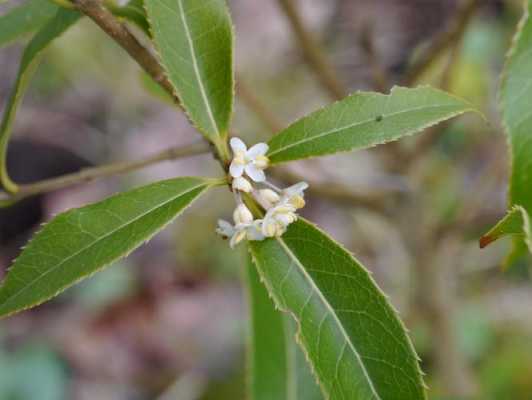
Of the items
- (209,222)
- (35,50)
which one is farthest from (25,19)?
(209,222)

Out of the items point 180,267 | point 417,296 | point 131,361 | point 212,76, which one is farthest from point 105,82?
point 212,76

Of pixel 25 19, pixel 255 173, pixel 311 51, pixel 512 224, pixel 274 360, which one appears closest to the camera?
pixel 512 224

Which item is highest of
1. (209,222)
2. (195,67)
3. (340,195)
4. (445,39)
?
(209,222)

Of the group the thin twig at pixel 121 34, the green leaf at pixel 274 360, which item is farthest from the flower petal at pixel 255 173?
the green leaf at pixel 274 360

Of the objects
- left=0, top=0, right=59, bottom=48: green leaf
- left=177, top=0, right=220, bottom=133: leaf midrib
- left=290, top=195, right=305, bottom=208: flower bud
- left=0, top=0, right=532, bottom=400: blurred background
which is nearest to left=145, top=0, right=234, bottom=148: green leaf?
left=177, top=0, right=220, bottom=133: leaf midrib

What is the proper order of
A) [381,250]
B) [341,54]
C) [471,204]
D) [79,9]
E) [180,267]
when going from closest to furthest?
[79,9] < [471,204] < [381,250] < [180,267] < [341,54]

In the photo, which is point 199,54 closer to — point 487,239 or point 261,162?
point 261,162

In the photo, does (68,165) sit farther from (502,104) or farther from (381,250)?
(502,104)
